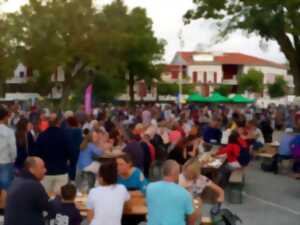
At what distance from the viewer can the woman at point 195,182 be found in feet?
27.6

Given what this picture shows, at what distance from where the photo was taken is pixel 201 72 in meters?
98.7

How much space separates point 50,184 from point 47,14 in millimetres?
37993

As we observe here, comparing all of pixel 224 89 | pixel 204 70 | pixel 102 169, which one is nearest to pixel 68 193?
pixel 102 169

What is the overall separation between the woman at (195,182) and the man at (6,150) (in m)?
2.84

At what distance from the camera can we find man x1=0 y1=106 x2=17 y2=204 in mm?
9859

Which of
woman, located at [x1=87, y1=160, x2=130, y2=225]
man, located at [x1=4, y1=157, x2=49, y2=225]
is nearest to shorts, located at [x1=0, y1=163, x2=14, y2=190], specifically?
woman, located at [x1=87, y1=160, x2=130, y2=225]

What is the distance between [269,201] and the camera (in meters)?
12.9

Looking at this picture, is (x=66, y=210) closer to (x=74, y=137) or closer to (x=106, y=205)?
(x=106, y=205)

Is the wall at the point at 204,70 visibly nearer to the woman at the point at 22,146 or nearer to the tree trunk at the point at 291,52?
the tree trunk at the point at 291,52

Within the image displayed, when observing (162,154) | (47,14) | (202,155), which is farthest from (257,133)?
(47,14)

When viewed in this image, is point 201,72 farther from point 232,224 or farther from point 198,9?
point 232,224

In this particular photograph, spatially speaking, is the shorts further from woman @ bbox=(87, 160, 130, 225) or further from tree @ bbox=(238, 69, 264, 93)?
tree @ bbox=(238, 69, 264, 93)

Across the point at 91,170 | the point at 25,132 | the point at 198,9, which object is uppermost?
the point at 198,9

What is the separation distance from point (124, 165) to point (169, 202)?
193cm
